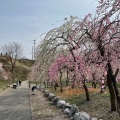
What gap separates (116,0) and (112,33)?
4023 mm

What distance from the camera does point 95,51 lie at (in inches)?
357

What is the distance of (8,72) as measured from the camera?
84.4 m

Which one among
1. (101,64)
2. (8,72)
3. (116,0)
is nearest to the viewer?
(116,0)

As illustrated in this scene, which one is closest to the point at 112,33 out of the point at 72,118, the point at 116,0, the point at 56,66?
the point at 116,0

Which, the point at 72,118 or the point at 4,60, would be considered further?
the point at 4,60

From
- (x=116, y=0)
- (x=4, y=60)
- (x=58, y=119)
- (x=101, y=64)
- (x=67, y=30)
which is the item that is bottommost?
(x=58, y=119)

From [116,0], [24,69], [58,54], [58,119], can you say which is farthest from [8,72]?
[116,0]

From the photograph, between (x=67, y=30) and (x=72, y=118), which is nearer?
(x=72, y=118)

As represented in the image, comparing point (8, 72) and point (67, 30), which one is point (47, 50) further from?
point (8, 72)

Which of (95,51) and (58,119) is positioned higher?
(95,51)

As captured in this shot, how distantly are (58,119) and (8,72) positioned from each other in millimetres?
73661

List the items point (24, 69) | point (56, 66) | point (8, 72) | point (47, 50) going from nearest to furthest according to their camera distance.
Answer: point (47, 50) < point (56, 66) < point (8, 72) < point (24, 69)

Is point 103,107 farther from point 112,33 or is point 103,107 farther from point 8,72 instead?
point 8,72

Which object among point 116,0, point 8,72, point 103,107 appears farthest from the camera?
point 8,72
